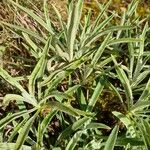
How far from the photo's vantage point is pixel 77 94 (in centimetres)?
178

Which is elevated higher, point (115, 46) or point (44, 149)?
point (115, 46)

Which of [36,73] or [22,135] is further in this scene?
[36,73]

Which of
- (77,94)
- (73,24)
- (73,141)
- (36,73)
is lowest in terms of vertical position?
(73,141)

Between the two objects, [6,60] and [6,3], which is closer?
[6,60]

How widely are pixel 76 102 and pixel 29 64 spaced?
1.13ft

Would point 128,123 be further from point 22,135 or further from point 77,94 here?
point 22,135

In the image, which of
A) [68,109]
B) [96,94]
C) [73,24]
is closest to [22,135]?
[68,109]

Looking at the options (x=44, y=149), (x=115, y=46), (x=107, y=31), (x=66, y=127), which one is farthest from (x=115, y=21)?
(x=44, y=149)

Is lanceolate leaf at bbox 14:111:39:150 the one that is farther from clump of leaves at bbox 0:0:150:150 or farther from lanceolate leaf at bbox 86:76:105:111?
lanceolate leaf at bbox 86:76:105:111

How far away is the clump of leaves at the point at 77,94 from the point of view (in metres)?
1.52

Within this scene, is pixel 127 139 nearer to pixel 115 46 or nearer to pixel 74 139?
pixel 74 139

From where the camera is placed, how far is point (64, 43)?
197 cm

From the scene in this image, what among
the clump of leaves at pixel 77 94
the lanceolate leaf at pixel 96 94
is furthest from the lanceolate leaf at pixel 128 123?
the lanceolate leaf at pixel 96 94

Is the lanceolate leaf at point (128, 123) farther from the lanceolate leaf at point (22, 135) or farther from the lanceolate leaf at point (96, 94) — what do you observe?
the lanceolate leaf at point (22, 135)
